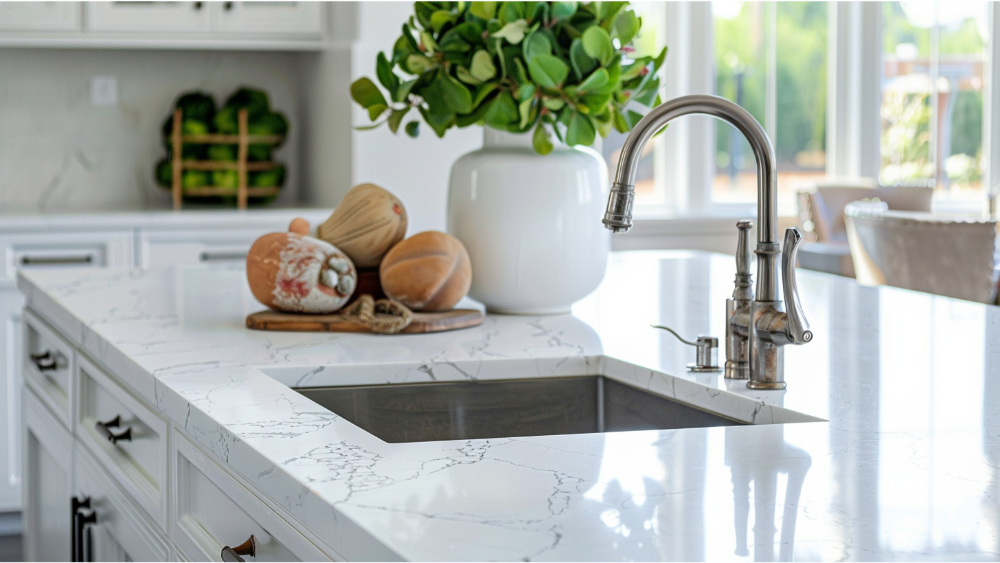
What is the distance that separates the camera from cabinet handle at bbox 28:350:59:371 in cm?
157

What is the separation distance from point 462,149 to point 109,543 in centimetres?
215

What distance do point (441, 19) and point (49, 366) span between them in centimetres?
78

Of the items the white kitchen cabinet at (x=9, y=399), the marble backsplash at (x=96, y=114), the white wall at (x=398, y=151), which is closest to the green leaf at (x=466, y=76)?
the white wall at (x=398, y=151)

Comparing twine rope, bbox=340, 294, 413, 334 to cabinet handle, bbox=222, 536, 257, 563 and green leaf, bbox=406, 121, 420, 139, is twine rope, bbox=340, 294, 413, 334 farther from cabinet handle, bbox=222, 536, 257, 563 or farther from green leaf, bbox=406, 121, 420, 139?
cabinet handle, bbox=222, 536, 257, 563

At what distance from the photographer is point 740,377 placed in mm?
1042

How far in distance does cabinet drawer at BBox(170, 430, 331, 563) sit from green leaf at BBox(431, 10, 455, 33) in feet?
2.10

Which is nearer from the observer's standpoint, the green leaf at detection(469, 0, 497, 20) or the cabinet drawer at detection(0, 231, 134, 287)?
the green leaf at detection(469, 0, 497, 20)

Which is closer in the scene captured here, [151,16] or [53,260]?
[53,260]

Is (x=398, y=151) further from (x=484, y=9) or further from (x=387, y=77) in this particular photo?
(x=484, y=9)

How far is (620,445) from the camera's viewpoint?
0.79 metres

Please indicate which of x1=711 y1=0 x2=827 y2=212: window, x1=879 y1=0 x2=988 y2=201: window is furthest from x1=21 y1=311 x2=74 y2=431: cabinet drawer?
x1=879 y1=0 x2=988 y2=201: window

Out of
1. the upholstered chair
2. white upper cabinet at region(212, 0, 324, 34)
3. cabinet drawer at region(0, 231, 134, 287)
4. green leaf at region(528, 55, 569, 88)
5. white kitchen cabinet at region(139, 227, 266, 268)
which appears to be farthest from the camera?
the upholstered chair

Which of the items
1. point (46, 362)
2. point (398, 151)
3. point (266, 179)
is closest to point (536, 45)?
point (46, 362)

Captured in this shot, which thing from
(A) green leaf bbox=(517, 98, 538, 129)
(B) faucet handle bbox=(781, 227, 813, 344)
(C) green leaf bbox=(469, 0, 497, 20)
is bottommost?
(B) faucet handle bbox=(781, 227, 813, 344)
